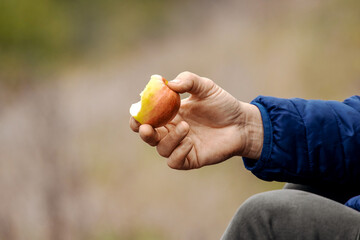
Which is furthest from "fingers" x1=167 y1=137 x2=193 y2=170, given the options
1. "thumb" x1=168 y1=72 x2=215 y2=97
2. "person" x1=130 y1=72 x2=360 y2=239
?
"thumb" x1=168 y1=72 x2=215 y2=97

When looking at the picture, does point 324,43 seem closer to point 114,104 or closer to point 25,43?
point 114,104

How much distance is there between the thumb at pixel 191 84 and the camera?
90cm

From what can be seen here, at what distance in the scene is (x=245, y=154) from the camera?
0.98 meters

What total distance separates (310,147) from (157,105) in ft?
1.11

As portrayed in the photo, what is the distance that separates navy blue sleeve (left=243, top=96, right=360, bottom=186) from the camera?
933mm

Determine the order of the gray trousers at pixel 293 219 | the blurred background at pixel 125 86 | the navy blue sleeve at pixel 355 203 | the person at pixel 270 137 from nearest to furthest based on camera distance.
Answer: the gray trousers at pixel 293 219, the navy blue sleeve at pixel 355 203, the person at pixel 270 137, the blurred background at pixel 125 86

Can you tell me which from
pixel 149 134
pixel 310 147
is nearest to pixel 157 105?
pixel 149 134

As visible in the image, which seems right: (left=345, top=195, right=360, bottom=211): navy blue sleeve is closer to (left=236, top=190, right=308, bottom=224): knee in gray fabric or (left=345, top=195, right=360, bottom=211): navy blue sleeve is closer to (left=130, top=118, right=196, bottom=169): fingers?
(left=236, top=190, right=308, bottom=224): knee in gray fabric

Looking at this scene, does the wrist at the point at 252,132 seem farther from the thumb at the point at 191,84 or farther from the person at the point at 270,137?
the thumb at the point at 191,84

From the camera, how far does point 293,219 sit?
0.73 meters

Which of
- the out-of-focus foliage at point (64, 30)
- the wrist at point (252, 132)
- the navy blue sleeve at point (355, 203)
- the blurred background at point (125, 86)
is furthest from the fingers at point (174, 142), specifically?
the out-of-focus foliage at point (64, 30)

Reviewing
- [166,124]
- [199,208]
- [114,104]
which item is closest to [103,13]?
[114,104]

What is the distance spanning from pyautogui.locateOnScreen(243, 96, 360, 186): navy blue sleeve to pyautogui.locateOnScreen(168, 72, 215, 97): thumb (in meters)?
0.15

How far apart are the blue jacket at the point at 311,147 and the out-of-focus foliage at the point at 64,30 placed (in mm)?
1279
